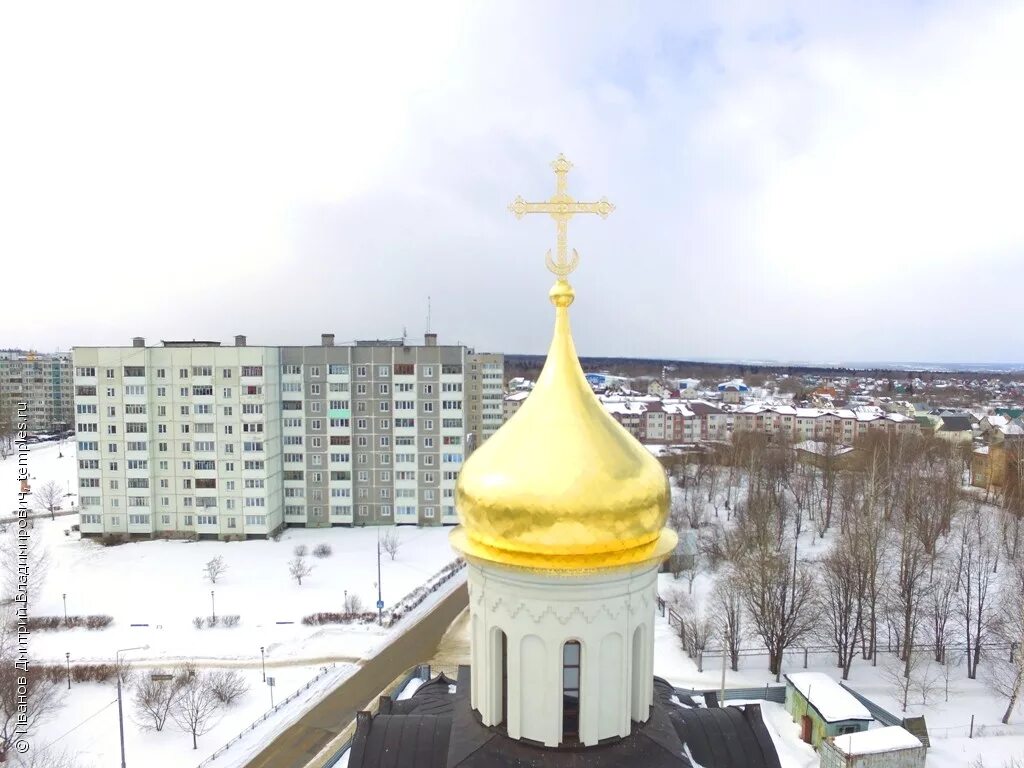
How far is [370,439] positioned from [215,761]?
21.3 meters

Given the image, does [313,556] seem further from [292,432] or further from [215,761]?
[215,761]

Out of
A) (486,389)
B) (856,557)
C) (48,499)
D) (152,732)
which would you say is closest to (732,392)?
(486,389)

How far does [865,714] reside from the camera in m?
14.1

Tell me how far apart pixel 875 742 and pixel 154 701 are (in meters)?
16.2

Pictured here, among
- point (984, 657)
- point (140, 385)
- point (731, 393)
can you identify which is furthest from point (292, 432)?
Answer: point (731, 393)

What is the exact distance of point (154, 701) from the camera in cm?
1575

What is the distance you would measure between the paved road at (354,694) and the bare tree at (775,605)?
9883mm

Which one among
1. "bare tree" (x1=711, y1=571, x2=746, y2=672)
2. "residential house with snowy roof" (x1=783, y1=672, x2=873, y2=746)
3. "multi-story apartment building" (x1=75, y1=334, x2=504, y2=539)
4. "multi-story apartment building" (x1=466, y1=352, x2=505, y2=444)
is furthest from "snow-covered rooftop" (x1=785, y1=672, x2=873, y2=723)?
"multi-story apartment building" (x1=466, y1=352, x2=505, y2=444)

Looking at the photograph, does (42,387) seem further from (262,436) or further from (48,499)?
(262,436)

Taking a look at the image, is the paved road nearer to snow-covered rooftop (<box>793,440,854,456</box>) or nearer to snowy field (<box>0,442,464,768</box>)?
snowy field (<box>0,442,464,768</box>)

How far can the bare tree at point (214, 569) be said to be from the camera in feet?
84.1

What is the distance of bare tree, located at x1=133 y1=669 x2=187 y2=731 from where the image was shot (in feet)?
50.9

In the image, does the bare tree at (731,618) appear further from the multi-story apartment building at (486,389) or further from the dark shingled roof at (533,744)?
the multi-story apartment building at (486,389)

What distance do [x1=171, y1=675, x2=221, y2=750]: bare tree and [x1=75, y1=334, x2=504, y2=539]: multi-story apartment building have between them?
16.5 meters
